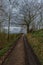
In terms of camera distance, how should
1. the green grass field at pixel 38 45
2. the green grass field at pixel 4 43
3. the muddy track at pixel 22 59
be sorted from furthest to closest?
1. the green grass field at pixel 4 43
2. the green grass field at pixel 38 45
3. the muddy track at pixel 22 59

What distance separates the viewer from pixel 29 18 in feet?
169

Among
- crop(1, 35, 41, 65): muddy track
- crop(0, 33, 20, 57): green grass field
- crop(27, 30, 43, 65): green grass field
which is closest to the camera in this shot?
crop(1, 35, 41, 65): muddy track

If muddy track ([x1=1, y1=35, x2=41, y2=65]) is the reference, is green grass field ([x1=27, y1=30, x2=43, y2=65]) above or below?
above

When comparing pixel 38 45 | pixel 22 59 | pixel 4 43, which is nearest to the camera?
pixel 22 59

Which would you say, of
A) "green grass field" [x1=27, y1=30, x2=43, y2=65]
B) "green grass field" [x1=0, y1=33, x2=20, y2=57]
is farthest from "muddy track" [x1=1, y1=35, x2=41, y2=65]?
"green grass field" [x1=0, y1=33, x2=20, y2=57]

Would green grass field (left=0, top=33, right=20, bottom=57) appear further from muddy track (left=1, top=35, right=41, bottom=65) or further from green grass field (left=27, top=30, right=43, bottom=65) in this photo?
green grass field (left=27, top=30, right=43, bottom=65)

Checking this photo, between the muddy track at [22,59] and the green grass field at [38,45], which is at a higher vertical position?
the green grass field at [38,45]

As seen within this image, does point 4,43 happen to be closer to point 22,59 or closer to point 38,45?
point 38,45

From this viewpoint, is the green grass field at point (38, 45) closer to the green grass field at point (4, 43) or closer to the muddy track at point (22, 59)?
the muddy track at point (22, 59)

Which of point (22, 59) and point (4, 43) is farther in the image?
point (4, 43)

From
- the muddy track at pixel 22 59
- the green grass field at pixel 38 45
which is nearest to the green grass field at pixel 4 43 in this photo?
the muddy track at pixel 22 59

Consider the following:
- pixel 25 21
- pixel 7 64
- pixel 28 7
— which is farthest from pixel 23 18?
pixel 7 64

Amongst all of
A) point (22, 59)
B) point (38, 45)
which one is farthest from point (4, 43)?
point (22, 59)

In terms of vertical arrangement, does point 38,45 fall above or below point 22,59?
above
